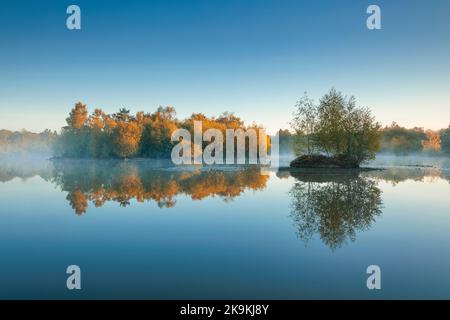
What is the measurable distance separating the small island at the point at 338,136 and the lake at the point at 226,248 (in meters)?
24.6

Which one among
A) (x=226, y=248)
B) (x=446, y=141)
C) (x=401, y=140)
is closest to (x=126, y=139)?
(x=226, y=248)

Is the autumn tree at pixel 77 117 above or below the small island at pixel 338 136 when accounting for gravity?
above

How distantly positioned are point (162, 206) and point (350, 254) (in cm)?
893

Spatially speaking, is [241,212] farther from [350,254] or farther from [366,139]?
[366,139]

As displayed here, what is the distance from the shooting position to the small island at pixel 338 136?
40438mm

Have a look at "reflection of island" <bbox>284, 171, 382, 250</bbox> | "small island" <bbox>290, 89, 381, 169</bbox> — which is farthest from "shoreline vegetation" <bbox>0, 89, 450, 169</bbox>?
"reflection of island" <bbox>284, 171, 382, 250</bbox>

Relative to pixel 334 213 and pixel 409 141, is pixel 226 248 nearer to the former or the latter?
pixel 334 213

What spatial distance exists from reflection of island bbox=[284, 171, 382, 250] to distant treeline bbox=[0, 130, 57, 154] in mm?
167332

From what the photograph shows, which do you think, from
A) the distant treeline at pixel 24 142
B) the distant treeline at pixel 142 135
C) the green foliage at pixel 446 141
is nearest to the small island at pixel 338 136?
the distant treeline at pixel 142 135

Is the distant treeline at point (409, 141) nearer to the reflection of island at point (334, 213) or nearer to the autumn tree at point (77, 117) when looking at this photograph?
the autumn tree at point (77, 117)

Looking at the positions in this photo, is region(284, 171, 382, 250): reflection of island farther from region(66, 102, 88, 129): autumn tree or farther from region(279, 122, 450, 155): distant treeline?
region(66, 102, 88, 129): autumn tree

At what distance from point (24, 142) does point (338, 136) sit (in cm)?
16608

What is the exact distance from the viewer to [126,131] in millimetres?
76000
